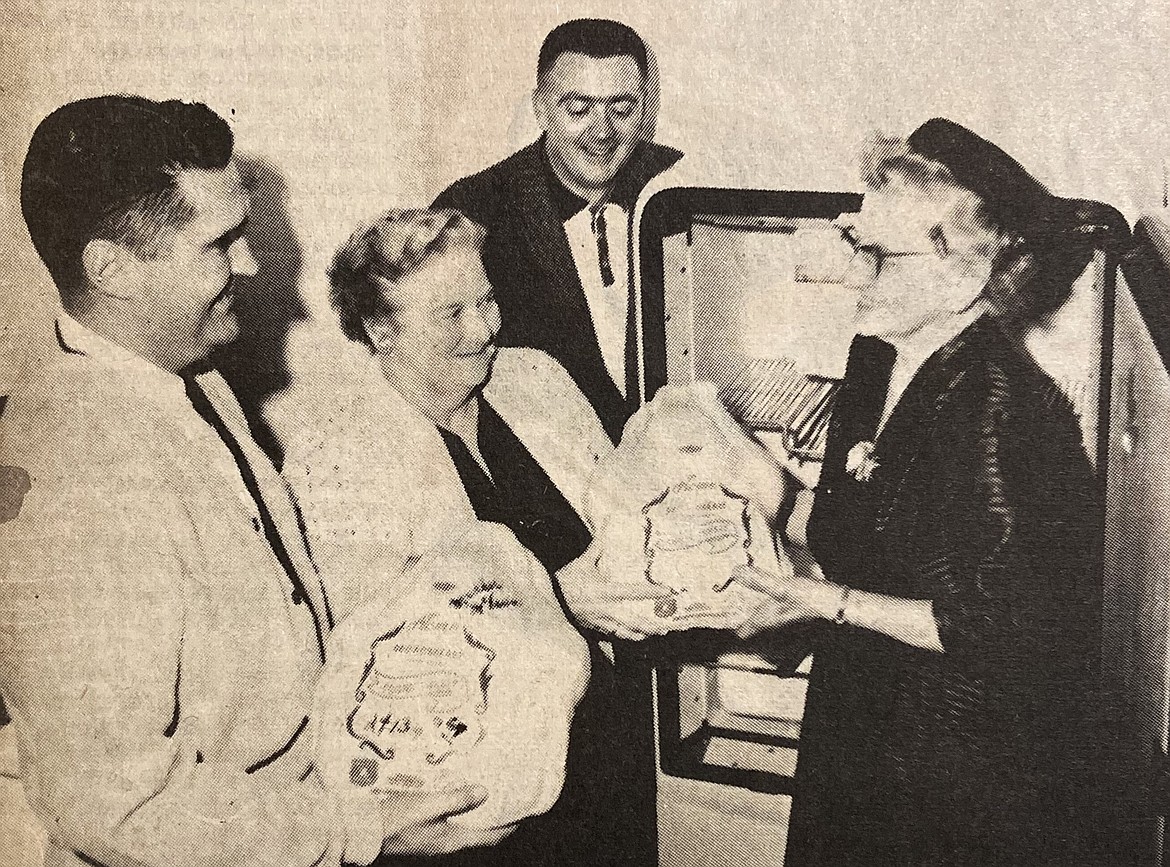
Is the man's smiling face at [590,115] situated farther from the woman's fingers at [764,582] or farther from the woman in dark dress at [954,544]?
the woman's fingers at [764,582]

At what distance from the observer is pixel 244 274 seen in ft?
4.07

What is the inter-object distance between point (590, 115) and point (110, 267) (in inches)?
23.9

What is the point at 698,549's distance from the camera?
123 centimetres

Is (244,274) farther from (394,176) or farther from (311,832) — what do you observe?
(311,832)

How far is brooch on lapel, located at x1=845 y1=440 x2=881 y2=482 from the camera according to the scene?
3.91 ft

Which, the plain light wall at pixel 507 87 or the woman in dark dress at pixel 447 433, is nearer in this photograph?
the plain light wall at pixel 507 87

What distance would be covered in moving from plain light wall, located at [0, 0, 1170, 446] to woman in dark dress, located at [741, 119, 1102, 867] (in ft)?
0.23

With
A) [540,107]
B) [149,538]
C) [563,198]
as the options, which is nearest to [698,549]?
[563,198]

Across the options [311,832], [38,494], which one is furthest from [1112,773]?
[38,494]

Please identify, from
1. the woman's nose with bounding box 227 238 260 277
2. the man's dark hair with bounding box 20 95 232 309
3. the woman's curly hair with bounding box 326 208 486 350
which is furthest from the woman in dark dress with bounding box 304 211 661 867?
the man's dark hair with bounding box 20 95 232 309

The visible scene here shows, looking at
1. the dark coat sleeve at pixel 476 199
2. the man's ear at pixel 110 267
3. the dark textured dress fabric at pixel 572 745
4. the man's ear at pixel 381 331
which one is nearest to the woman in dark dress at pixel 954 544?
the dark textured dress fabric at pixel 572 745

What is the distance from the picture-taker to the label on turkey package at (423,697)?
1256mm

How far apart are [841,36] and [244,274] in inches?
29.8

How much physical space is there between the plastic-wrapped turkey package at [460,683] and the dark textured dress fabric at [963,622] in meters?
0.32
